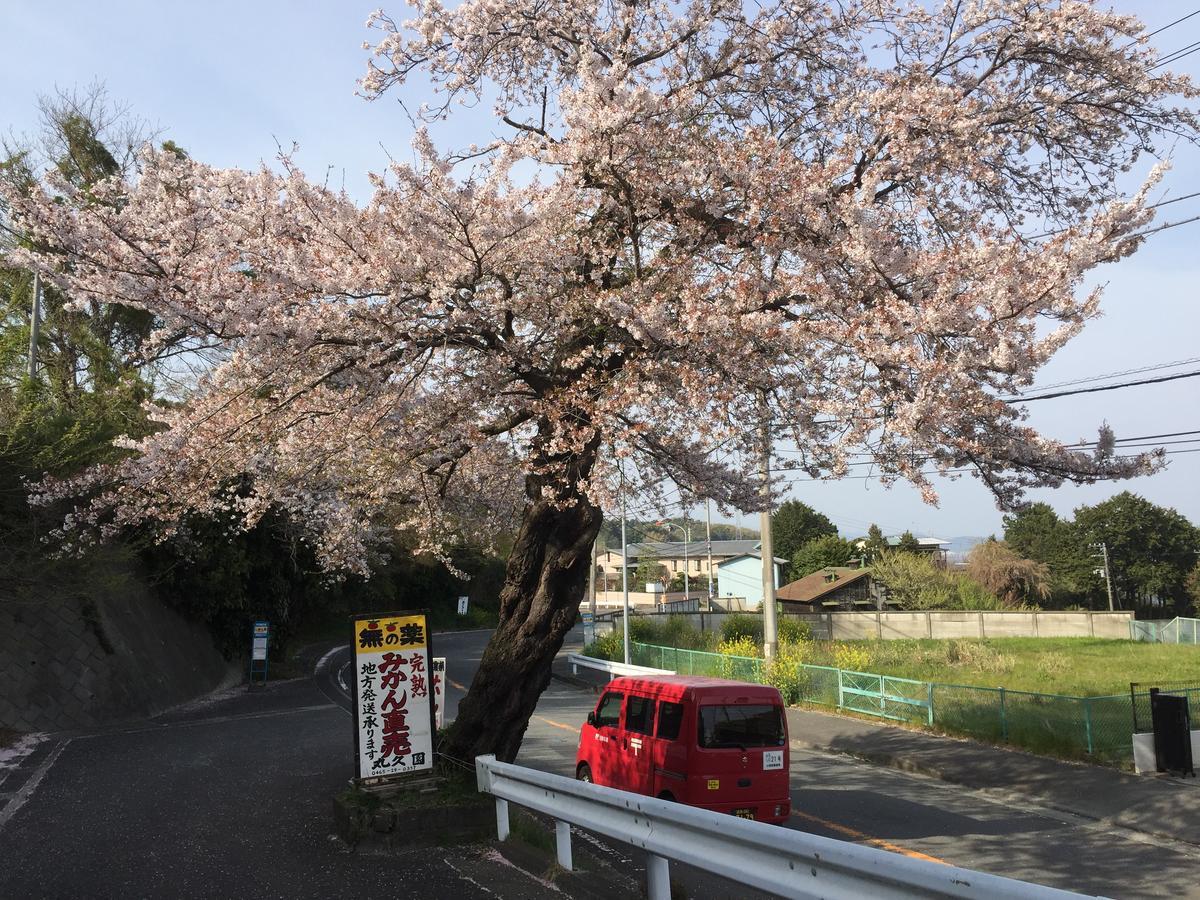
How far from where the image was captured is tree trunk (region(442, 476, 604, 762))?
9523 mm

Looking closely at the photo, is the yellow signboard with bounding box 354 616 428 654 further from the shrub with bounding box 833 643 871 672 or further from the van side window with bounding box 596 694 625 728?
the shrub with bounding box 833 643 871 672

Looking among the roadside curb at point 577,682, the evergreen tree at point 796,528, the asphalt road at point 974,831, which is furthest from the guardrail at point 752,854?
the evergreen tree at point 796,528

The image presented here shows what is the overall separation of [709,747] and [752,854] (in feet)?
18.2

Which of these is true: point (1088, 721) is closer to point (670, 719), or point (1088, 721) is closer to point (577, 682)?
point (670, 719)

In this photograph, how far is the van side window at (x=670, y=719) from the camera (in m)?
10.2

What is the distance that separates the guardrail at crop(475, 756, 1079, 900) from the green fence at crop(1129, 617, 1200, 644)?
43.7 meters

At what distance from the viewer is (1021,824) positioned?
11305 mm

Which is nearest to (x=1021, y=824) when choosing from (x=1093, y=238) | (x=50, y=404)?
(x=1093, y=238)

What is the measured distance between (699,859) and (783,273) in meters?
5.46

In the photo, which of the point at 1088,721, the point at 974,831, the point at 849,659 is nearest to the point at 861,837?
the point at 974,831

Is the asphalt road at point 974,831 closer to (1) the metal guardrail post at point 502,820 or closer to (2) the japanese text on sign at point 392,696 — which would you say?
(1) the metal guardrail post at point 502,820

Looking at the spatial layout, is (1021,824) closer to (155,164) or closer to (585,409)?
(585,409)

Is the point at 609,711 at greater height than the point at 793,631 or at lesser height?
greater

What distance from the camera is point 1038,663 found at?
30.5m
